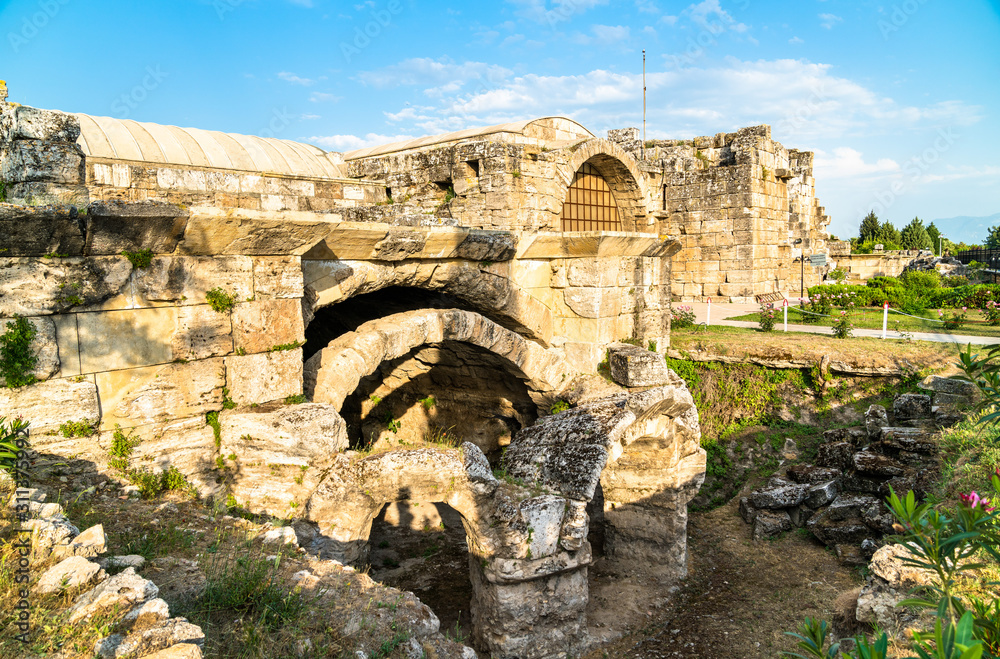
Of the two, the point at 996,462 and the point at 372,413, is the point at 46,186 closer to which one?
the point at 372,413

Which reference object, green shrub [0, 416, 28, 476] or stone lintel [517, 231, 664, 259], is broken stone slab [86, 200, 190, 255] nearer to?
green shrub [0, 416, 28, 476]

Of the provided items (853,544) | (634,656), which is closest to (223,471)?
(634,656)

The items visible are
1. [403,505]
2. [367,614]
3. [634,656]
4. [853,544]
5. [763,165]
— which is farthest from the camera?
[763,165]

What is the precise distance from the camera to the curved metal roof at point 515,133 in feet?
31.4

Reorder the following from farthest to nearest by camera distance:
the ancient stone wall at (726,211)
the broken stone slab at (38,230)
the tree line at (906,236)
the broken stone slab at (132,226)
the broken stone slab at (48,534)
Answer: the tree line at (906,236) → the ancient stone wall at (726,211) → the broken stone slab at (132,226) → the broken stone slab at (38,230) → the broken stone slab at (48,534)

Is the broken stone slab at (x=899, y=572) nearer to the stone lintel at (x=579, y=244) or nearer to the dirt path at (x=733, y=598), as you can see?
the dirt path at (x=733, y=598)

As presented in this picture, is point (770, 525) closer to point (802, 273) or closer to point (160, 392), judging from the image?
point (160, 392)

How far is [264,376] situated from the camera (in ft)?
14.9

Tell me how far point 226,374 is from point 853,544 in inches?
270

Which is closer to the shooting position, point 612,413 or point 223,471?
point 223,471

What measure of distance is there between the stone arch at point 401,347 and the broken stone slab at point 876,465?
402 cm

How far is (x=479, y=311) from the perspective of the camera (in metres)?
6.69

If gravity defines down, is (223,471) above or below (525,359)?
below

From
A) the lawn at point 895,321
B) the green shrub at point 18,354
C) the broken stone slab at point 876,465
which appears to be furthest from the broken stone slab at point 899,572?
the lawn at point 895,321
